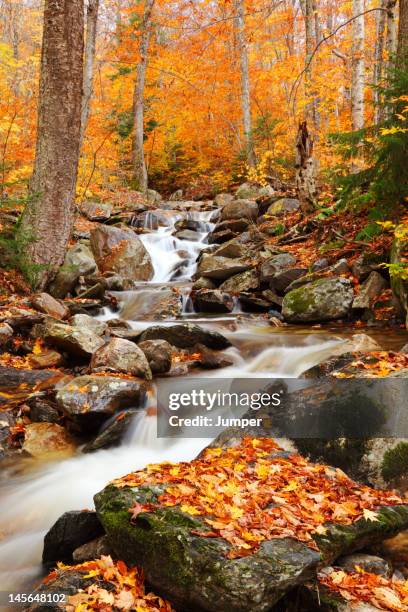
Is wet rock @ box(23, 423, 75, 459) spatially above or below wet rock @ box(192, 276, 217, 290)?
below

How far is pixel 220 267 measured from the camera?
37.9 ft

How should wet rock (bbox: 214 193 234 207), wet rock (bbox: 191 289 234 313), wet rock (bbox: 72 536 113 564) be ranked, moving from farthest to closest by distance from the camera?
wet rock (bbox: 214 193 234 207) → wet rock (bbox: 191 289 234 313) → wet rock (bbox: 72 536 113 564)

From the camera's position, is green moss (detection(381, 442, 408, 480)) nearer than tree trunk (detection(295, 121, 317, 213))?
Yes

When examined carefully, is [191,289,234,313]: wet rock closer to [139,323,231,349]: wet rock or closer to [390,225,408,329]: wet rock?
[139,323,231,349]: wet rock

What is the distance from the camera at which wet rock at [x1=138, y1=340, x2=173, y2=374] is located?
6789 millimetres

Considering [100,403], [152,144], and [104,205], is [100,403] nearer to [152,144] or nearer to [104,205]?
[104,205]

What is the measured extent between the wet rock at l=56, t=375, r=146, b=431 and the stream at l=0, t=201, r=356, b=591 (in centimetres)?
28

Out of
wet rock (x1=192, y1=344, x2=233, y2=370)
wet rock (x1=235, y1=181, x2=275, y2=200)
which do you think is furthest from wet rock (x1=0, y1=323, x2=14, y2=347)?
wet rock (x1=235, y1=181, x2=275, y2=200)

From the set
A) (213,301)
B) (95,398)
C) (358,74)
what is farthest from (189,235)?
(95,398)

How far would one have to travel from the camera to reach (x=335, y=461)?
4102 millimetres

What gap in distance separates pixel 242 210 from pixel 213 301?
6.08 m

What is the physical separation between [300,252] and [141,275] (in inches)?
170

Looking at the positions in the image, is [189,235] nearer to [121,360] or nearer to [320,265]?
[320,265]

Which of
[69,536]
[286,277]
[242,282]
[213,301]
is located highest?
[286,277]
